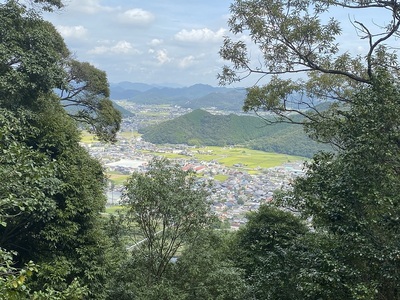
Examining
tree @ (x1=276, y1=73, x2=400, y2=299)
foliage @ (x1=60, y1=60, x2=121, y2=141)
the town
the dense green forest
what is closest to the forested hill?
the town

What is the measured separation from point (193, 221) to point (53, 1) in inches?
248

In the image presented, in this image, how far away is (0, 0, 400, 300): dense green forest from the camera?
15.4 feet

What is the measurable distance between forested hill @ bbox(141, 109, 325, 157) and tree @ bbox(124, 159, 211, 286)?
3435 centimetres

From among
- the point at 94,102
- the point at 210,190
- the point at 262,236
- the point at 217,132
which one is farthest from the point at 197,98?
the point at 210,190

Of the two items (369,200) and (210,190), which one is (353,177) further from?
(210,190)

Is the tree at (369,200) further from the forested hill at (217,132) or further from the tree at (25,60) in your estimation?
the forested hill at (217,132)

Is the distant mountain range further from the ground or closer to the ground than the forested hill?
further from the ground

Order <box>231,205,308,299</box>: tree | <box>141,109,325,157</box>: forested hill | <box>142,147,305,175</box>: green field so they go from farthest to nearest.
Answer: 1. <box>141,109,325,157</box>: forested hill
2. <box>142,147,305,175</box>: green field
3. <box>231,205,308,299</box>: tree

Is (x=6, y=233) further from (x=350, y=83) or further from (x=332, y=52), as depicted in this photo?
(x=350, y=83)

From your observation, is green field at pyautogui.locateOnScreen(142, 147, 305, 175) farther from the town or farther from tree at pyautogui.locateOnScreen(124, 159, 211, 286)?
tree at pyautogui.locateOnScreen(124, 159, 211, 286)

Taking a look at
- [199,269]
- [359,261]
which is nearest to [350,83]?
[359,261]

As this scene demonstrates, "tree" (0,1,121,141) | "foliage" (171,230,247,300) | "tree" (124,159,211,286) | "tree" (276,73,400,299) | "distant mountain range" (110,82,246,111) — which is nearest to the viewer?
"tree" (276,73,400,299)

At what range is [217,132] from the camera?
48.4 meters

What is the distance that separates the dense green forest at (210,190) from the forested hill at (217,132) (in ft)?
112
